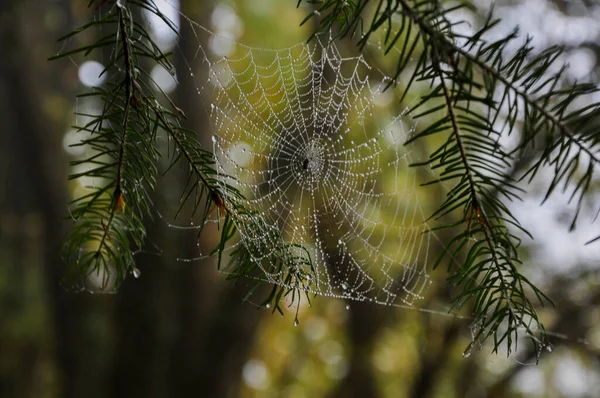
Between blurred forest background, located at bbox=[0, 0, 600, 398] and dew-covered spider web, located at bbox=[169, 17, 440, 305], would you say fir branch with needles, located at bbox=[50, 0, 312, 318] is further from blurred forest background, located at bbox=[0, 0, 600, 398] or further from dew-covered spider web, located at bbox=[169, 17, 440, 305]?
blurred forest background, located at bbox=[0, 0, 600, 398]

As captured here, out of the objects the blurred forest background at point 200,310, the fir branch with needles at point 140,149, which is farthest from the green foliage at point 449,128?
the blurred forest background at point 200,310

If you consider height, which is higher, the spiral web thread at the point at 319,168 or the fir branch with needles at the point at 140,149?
the spiral web thread at the point at 319,168

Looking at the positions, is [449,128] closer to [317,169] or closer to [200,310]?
[317,169]

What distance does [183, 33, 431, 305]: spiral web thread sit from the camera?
1.30 m

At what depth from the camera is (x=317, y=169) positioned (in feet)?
6.44

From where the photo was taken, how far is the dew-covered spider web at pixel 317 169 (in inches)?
43.1

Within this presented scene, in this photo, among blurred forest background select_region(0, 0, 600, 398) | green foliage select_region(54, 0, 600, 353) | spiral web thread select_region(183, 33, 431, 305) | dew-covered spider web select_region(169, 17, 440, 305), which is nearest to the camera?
green foliage select_region(54, 0, 600, 353)

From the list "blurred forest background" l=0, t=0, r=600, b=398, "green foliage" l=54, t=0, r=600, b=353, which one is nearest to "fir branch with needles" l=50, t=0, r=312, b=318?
"green foliage" l=54, t=0, r=600, b=353

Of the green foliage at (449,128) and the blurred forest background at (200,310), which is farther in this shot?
the blurred forest background at (200,310)

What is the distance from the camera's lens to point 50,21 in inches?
227

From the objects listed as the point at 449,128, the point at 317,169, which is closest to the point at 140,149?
the point at 449,128

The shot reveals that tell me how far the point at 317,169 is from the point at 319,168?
2cm

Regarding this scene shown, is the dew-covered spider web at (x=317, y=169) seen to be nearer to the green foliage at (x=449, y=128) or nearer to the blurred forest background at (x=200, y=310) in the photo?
the green foliage at (x=449, y=128)

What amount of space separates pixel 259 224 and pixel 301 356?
236 inches
